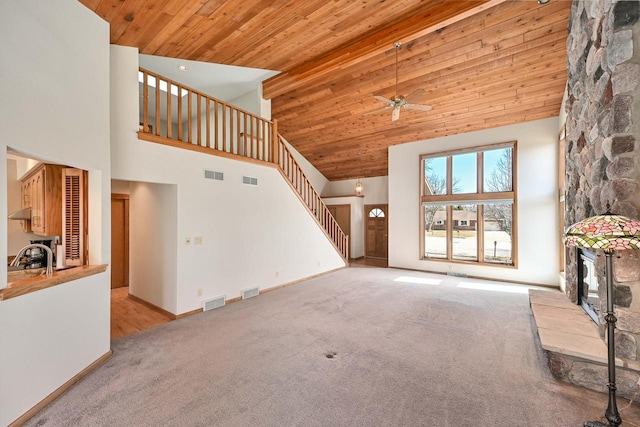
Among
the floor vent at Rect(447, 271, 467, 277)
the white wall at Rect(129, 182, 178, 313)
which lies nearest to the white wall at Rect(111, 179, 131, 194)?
the white wall at Rect(129, 182, 178, 313)

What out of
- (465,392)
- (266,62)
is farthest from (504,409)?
(266,62)

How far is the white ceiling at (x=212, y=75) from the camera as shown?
17.1 feet

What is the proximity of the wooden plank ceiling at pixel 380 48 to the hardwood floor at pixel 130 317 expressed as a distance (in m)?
3.78

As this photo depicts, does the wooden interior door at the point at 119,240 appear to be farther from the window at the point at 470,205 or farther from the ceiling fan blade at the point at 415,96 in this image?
the window at the point at 470,205

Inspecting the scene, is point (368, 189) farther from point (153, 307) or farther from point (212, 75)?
point (153, 307)

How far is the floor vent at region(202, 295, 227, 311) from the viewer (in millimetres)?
4371

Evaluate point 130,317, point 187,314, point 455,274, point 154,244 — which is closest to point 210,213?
point 154,244

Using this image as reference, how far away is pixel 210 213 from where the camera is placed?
4.53 meters

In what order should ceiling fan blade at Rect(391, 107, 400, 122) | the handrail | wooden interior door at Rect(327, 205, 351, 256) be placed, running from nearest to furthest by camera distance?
ceiling fan blade at Rect(391, 107, 400, 122), the handrail, wooden interior door at Rect(327, 205, 351, 256)

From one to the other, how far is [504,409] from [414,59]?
5.13 meters

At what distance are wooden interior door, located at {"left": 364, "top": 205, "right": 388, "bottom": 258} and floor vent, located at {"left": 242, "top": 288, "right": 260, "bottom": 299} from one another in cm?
543

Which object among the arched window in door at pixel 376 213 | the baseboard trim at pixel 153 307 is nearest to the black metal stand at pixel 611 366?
the baseboard trim at pixel 153 307

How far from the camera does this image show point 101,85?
2.96m

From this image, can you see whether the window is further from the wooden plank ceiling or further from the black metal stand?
the black metal stand
